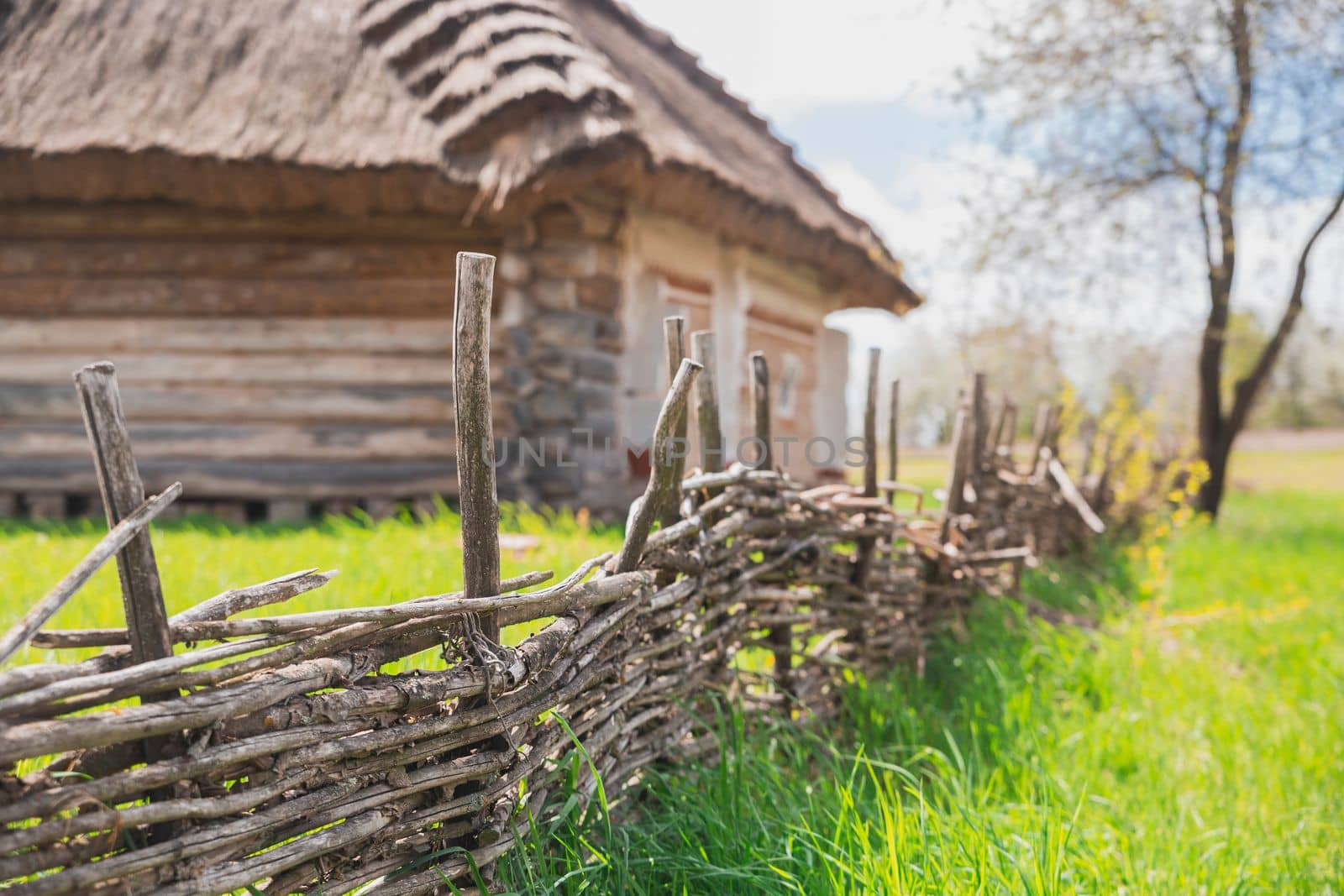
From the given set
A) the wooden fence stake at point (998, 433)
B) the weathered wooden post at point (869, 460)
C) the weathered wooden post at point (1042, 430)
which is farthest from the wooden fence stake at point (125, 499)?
the weathered wooden post at point (1042, 430)

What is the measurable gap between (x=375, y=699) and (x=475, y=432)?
16.8 inches

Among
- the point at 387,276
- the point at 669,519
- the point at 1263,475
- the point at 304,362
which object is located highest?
the point at 387,276

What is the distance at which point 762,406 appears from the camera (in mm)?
2479

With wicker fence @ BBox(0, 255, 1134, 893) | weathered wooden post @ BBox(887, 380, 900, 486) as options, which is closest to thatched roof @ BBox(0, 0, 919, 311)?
weathered wooden post @ BBox(887, 380, 900, 486)

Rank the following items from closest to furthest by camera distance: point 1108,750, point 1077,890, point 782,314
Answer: point 1077,890 < point 1108,750 < point 782,314

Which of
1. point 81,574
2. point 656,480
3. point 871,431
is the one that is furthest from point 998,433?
point 81,574

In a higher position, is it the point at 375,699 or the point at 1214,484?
the point at 375,699

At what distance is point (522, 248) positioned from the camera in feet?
17.4

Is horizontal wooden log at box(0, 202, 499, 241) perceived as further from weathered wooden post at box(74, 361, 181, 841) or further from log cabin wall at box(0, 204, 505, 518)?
weathered wooden post at box(74, 361, 181, 841)

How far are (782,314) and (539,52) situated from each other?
11.1 ft

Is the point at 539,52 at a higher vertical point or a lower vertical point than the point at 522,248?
higher

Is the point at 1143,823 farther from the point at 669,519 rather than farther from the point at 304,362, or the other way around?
the point at 304,362

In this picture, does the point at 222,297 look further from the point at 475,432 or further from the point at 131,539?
the point at 131,539

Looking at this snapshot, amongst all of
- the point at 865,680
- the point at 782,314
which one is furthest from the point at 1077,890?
the point at 782,314
